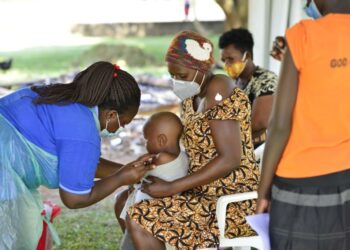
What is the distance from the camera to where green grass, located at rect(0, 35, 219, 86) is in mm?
12781

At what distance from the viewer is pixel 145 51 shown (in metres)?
14.3

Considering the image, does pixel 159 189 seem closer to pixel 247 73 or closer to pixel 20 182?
pixel 20 182

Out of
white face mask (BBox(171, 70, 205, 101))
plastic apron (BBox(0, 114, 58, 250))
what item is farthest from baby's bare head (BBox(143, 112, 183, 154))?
plastic apron (BBox(0, 114, 58, 250))

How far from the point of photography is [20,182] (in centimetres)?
244

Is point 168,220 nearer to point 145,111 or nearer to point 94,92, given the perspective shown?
point 94,92

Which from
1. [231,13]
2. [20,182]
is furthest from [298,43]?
[231,13]

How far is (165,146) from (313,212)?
1134 mm

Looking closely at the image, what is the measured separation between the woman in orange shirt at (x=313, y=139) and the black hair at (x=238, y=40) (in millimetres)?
1994

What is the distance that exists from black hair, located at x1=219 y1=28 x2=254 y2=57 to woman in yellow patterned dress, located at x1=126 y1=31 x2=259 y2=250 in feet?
3.25

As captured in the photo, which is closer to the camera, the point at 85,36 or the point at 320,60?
the point at 320,60

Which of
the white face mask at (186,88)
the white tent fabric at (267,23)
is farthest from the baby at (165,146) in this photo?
the white tent fabric at (267,23)

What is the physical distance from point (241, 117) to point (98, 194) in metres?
0.84

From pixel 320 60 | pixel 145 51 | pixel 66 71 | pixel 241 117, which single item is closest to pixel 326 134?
pixel 320 60

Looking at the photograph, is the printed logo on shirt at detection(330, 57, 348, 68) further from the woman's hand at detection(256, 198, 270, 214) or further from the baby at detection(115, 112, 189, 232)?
the baby at detection(115, 112, 189, 232)
